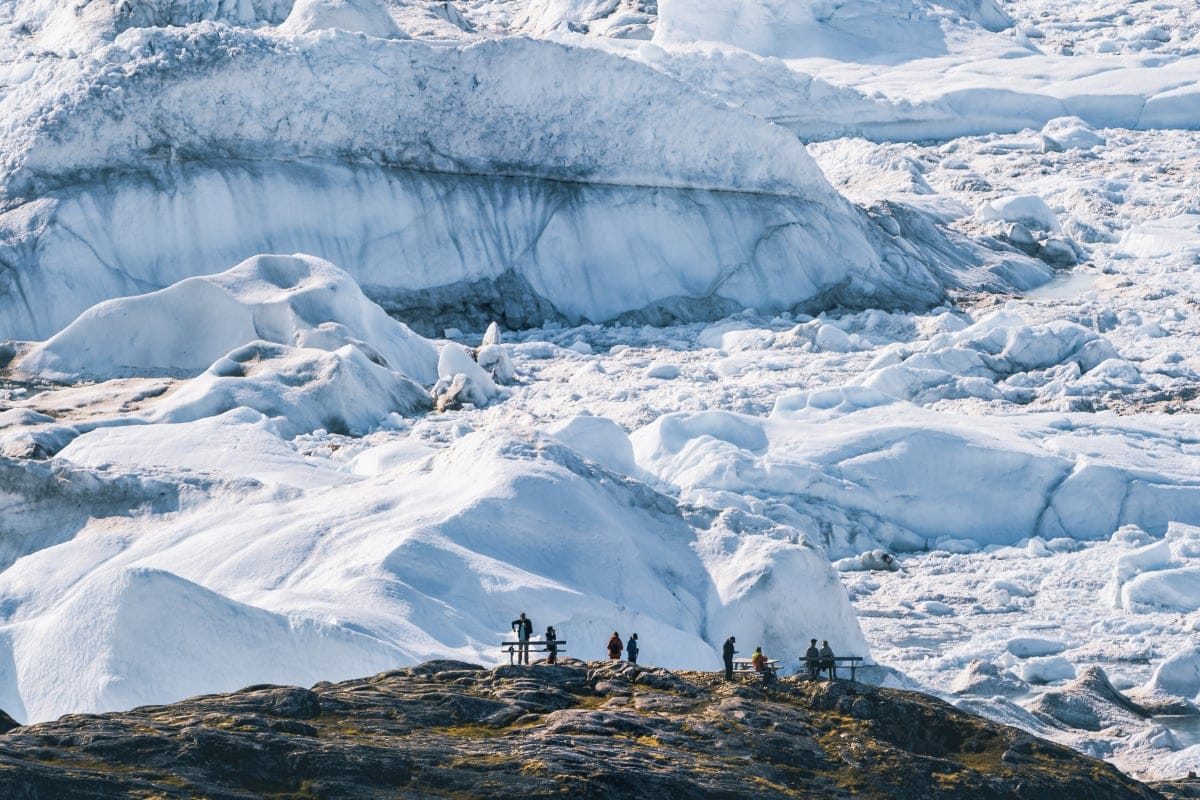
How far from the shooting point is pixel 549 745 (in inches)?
628

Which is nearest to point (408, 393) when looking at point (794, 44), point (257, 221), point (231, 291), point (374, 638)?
point (231, 291)

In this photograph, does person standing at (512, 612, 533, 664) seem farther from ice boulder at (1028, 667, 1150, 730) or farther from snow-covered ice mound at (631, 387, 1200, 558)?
snow-covered ice mound at (631, 387, 1200, 558)

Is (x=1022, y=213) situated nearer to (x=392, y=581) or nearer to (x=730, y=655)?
(x=392, y=581)

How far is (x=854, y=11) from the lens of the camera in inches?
2682

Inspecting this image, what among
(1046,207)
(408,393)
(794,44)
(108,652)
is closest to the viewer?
(108,652)

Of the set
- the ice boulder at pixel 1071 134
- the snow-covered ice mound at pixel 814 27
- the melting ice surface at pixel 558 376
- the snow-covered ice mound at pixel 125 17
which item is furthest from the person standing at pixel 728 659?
the snow-covered ice mound at pixel 814 27

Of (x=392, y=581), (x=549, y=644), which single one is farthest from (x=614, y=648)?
(x=392, y=581)

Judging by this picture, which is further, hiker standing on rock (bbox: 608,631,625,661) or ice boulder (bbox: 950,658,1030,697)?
ice boulder (bbox: 950,658,1030,697)

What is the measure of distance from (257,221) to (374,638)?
22.3 m

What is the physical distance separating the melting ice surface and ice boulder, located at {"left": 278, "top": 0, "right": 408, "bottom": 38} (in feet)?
0.39

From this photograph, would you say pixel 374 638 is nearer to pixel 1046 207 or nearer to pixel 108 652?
pixel 108 652

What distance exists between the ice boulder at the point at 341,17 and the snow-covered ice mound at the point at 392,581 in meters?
24.5

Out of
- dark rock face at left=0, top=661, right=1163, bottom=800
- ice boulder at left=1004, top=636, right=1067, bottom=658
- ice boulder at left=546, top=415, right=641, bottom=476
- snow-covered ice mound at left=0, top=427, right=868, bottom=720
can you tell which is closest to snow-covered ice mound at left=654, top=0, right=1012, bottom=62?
ice boulder at left=546, top=415, right=641, bottom=476

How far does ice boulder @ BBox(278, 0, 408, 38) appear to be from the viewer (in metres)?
50.8
